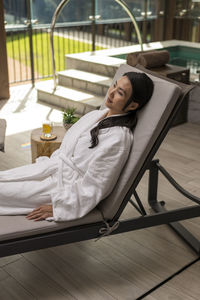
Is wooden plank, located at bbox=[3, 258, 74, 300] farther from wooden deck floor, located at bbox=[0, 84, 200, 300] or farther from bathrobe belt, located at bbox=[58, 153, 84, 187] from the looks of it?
bathrobe belt, located at bbox=[58, 153, 84, 187]

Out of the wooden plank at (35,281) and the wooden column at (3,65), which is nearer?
the wooden plank at (35,281)

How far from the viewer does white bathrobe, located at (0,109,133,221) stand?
6.20 ft

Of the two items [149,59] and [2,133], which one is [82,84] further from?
[2,133]

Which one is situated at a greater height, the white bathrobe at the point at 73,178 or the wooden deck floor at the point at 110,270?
the white bathrobe at the point at 73,178

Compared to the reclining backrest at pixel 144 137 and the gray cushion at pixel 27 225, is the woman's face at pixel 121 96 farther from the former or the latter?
the gray cushion at pixel 27 225

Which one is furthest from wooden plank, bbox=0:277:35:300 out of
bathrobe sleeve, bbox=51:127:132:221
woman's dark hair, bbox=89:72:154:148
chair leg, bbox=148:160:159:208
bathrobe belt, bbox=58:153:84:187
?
chair leg, bbox=148:160:159:208

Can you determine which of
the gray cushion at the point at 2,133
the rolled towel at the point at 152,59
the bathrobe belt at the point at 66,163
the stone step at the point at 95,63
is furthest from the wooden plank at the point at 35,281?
the stone step at the point at 95,63

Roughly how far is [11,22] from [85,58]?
3.81 ft

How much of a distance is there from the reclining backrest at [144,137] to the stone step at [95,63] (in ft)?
10.3

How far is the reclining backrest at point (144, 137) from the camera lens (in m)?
1.92

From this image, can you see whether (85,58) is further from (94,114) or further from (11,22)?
(94,114)

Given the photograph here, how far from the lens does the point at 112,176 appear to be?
1.90 metres

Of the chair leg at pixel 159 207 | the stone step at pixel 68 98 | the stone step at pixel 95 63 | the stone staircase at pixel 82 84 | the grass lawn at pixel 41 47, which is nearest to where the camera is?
the chair leg at pixel 159 207

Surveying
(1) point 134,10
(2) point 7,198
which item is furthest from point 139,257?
(1) point 134,10
